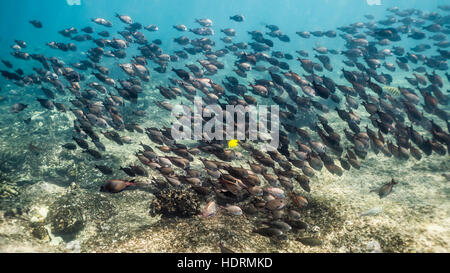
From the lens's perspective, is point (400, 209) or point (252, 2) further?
point (252, 2)

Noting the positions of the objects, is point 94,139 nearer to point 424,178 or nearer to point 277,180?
point 277,180

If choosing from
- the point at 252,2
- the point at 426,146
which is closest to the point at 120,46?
the point at 426,146

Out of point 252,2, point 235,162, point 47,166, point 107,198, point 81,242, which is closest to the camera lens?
point 81,242

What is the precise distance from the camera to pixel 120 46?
11.8m

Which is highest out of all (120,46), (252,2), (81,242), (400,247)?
(252,2)

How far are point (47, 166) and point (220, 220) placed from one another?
10.1m

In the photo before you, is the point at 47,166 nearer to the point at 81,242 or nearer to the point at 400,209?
the point at 81,242

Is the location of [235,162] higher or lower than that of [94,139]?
lower

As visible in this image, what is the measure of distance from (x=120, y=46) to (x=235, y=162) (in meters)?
7.94

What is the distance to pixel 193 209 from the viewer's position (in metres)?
6.68

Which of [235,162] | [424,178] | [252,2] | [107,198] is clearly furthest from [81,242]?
[252,2]
